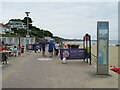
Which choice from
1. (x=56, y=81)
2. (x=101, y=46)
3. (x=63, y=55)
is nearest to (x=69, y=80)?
(x=56, y=81)

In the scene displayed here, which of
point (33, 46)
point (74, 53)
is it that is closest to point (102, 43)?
point (74, 53)

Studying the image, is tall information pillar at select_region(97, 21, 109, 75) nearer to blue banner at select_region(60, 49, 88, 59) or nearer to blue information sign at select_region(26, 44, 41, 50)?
blue banner at select_region(60, 49, 88, 59)

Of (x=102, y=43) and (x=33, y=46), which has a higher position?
(x=102, y=43)

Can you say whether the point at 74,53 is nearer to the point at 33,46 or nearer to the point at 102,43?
the point at 102,43

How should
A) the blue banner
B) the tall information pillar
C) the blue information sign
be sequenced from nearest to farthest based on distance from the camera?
the tall information pillar
the blue banner
the blue information sign

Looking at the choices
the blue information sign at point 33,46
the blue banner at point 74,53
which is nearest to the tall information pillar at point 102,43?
the blue banner at point 74,53

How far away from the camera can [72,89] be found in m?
5.76

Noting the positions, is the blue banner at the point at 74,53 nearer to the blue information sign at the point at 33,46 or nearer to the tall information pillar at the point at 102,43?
the tall information pillar at the point at 102,43

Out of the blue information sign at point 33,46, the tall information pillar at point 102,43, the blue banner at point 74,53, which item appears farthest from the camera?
the blue information sign at point 33,46

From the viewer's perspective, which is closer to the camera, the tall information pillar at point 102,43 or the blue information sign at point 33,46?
the tall information pillar at point 102,43

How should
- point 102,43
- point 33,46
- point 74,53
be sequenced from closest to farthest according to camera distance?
1. point 102,43
2. point 74,53
3. point 33,46

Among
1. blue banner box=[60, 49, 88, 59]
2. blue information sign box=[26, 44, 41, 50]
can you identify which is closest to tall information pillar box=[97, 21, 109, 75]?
blue banner box=[60, 49, 88, 59]

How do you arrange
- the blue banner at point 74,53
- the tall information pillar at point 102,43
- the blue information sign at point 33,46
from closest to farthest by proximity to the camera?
the tall information pillar at point 102,43 → the blue banner at point 74,53 → the blue information sign at point 33,46

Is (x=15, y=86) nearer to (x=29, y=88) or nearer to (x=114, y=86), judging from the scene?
(x=29, y=88)
